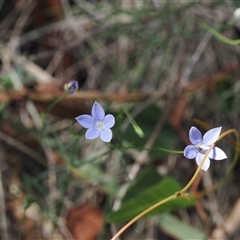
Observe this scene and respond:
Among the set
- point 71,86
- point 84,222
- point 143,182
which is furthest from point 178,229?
point 71,86

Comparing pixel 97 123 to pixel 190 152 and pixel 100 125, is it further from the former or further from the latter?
pixel 190 152

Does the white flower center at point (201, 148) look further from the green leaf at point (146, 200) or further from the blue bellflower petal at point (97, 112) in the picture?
the green leaf at point (146, 200)

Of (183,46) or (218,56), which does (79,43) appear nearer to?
(183,46)

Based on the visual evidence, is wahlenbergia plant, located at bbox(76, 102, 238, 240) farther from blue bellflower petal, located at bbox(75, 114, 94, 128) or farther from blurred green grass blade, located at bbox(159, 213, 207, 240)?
blurred green grass blade, located at bbox(159, 213, 207, 240)

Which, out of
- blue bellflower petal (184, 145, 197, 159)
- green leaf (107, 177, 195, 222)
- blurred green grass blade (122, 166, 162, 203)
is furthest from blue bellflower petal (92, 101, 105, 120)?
blurred green grass blade (122, 166, 162, 203)

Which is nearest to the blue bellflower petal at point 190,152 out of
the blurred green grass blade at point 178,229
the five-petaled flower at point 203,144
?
the five-petaled flower at point 203,144

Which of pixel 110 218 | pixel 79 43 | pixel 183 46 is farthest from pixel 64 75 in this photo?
pixel 110 218
